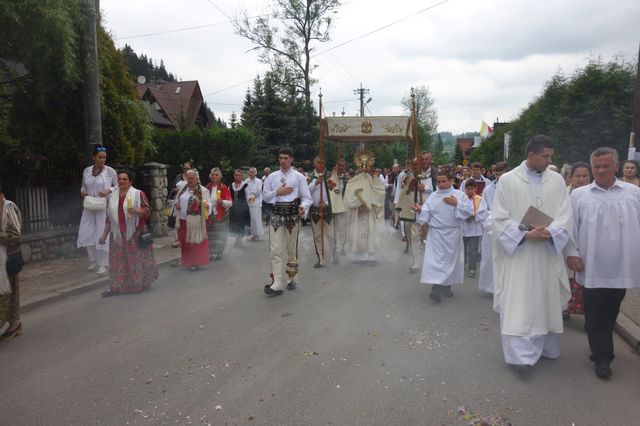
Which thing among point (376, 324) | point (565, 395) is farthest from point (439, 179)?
point (565, 395)

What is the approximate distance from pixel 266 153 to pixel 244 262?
47.9 ft

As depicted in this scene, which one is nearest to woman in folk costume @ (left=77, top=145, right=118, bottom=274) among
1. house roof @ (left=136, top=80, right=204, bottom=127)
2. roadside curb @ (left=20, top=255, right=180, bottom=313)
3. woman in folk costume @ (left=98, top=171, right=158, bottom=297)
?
roadside curb @ (left=20, top=255, right=180, bottom=313)

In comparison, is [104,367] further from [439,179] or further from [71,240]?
[71,240]

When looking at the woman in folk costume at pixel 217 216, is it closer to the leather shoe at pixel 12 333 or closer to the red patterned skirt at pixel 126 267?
the red patterned skirt at pixel 126 267

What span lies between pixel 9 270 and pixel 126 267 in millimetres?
2182

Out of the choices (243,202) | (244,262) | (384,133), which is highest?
(384,133)

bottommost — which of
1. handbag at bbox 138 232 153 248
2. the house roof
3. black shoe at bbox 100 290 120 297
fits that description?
black shoe at bbox 100 290 120 297

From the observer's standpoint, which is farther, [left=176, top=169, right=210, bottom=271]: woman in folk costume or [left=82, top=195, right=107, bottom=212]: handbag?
[left=176, top=169, right=210, bottom=271]: woman in folk costume

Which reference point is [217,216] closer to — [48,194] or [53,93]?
[48,194]

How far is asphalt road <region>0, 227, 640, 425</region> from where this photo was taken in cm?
369

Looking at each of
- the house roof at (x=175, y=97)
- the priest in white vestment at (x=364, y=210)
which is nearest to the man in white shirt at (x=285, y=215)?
the priest in white vestment at (x=364, y=210)

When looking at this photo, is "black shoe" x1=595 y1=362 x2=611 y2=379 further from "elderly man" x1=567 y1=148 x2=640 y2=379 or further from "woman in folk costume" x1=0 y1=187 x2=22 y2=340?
"woman in folk costume" x1=0 y1=187 x2=22 y2=340

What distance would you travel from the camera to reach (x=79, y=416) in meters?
3.67

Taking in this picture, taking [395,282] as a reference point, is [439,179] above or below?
above
